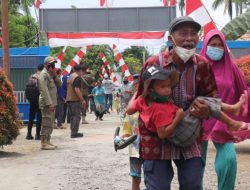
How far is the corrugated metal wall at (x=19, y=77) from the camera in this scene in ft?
56.4

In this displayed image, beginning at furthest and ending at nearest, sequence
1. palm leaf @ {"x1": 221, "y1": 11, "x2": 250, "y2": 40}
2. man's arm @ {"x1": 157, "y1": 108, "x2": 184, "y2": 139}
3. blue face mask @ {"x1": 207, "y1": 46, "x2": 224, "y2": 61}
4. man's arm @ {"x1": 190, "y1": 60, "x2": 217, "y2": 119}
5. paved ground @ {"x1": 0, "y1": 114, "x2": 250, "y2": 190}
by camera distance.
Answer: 1. palm leaf @ {"x1": 221, "y1": 11, "x2": 250, "y2": 40}
2. paved ground @ {"x1": 0, "y1": 114, "x2": 250, "y2": 190}
3. blue face mask @ {"x1": 207, "y1": 46, "x2": 224, "y2": 61}
4. man's arm @ {"x1": 190, "y1": 60, "x2": 217, "y2": 119}
5. man's arm @ {"x1": 157, "y1": 108, "x2": 184, "y2": 139}

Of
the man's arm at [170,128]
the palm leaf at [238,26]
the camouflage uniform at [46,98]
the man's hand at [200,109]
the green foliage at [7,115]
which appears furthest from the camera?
the palm leaf at [238,26]

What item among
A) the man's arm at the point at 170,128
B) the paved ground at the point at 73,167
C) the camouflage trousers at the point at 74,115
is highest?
the man's arm at the point at 170,128

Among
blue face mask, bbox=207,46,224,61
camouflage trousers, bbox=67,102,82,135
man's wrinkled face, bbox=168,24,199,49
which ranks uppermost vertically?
man's wrinkled face, bbox=168,24,199,49

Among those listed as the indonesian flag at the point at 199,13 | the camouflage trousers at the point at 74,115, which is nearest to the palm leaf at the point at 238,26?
the camouflage trousers at the point at 74,115

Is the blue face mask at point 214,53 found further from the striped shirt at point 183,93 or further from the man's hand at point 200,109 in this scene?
the man's hand at point 200,109

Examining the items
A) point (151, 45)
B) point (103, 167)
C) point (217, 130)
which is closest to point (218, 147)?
point (217, 130)

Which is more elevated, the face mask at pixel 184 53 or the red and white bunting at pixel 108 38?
the red and white bunting at pixel 108 38

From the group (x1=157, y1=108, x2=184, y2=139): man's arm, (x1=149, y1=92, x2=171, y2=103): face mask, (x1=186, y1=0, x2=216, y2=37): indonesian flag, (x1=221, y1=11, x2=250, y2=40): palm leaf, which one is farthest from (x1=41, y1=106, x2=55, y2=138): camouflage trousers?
(x1=221, y1=11, x2=250, y2=40): palm leaf

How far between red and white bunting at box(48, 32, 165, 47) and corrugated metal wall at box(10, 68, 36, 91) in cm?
316

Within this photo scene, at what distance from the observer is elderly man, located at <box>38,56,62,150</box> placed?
34.2 ft

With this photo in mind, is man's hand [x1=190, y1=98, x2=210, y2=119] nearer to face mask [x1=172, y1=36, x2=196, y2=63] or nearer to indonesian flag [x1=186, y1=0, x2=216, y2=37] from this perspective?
face mask [x1=172, y1=36, x2=196, y2=63]

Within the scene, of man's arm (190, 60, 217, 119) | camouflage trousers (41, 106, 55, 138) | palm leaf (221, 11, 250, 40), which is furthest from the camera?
palm leaf (221, 11, 250, 40)

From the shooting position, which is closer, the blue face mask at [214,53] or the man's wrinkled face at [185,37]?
the man's wrinkled face at [185,37]
